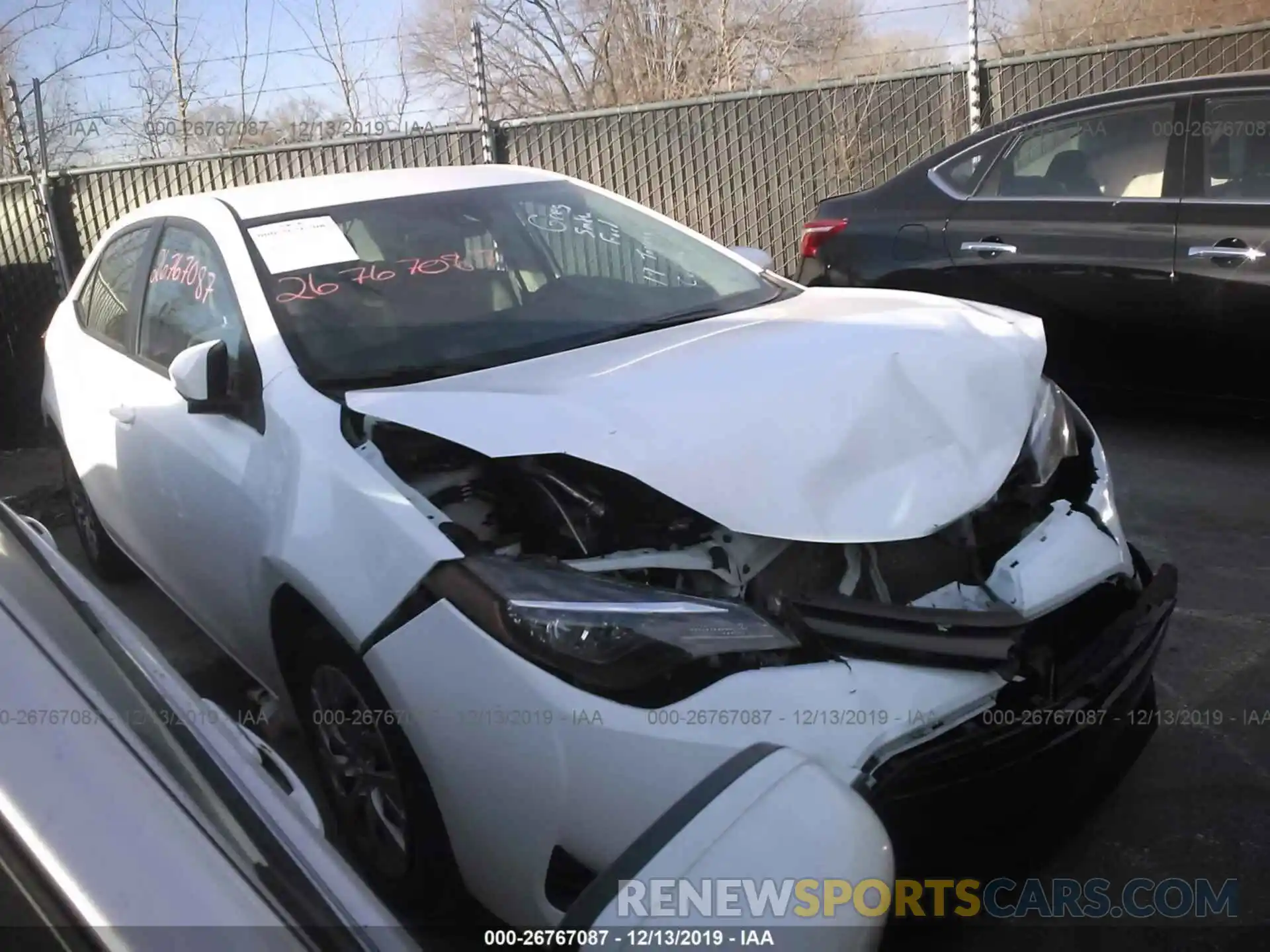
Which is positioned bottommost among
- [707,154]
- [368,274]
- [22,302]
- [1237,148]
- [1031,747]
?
[1031,747]

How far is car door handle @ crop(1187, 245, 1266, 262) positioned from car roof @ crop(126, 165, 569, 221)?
258 cm

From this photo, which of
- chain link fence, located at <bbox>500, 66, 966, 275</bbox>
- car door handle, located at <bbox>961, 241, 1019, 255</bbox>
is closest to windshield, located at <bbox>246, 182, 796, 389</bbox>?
car door handle, located at <bbox>961, 241, 1019, 255</bbox>

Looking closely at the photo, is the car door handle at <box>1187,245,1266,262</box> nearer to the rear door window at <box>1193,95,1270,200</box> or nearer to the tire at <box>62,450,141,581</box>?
the rear door window at <box>1193,95,1270,200</box>

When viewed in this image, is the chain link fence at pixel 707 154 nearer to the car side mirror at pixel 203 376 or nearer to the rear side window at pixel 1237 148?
the rear side window at pixel 1237 148

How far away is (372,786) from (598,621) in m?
0.78

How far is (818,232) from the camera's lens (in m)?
5.54

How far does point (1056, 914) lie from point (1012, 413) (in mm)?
1017

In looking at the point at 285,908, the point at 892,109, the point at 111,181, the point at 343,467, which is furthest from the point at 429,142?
the point at 285,908

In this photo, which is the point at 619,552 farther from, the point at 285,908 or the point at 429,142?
the point at 429,142

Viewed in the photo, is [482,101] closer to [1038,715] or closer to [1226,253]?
[1226,253]

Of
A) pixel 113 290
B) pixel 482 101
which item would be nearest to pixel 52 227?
pixel 482 101

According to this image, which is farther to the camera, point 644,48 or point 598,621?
point 644,48

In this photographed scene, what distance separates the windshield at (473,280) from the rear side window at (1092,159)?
2178 millimetres

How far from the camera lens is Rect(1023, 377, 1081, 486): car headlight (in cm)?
246
